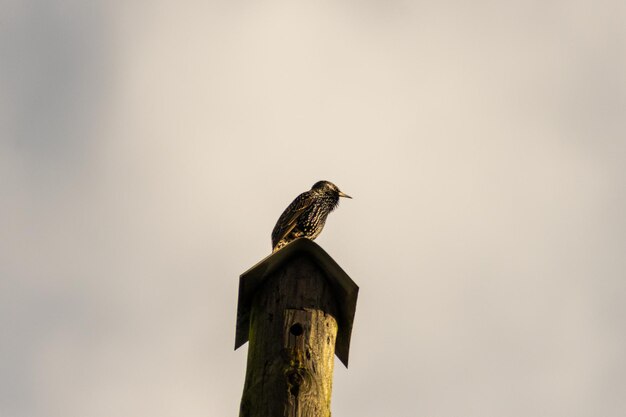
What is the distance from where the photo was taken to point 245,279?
5016 millimetres

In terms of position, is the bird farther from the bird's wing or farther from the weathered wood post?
the weathered wood post

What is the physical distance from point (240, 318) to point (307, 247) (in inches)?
22.1

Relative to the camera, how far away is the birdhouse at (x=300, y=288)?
196 inches

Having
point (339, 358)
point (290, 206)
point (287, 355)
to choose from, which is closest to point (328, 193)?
point (290, 206)

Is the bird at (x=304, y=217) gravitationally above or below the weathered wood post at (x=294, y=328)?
above

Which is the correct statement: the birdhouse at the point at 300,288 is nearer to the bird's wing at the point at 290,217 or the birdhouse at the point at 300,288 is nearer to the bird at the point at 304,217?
the bird at the point at 304,217

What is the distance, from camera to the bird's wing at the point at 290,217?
8758mm

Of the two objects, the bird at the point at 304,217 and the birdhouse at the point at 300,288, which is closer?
the birdhouse at the point at 300,288

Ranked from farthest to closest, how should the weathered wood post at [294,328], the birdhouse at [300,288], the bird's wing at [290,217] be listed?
the bird's wing at [290,217], the birdhouse at [300,288], the weathered wood post at [294,328]

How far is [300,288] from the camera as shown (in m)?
5.02

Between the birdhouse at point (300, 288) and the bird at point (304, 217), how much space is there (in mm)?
3389

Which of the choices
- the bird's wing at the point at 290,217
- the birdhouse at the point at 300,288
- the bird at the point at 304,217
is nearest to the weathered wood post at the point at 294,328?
the birdhouse at the point at 300,288

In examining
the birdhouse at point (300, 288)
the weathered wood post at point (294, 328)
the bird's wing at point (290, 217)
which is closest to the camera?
the weathered wood post at point (294, 328)

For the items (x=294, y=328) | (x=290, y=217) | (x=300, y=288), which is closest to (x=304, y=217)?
(x=290, y=217)
